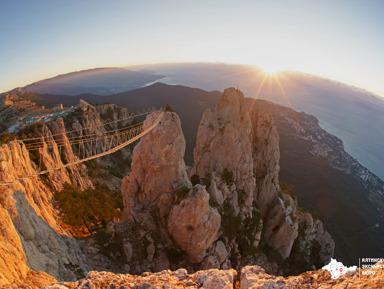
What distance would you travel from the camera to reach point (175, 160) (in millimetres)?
21812

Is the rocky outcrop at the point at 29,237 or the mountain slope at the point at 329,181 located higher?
the rocky outcrop at the point at 29,237

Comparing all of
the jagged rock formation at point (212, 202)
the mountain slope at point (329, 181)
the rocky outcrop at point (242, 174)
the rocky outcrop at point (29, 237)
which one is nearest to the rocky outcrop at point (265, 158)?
the rocky outcrop at point (242, 174)

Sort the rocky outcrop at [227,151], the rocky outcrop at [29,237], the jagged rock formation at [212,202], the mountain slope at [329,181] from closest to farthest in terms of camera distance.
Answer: the rocky outcrop at [29,237] < the jagged rock formation at [212,202] < the rocky outcrop at [227,151] < the mountain slope at [329,181]

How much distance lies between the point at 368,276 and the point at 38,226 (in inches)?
696

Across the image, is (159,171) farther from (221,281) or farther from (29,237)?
(221,281)

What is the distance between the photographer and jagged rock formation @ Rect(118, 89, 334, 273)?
19.2 metres

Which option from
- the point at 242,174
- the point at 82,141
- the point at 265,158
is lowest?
the point at 242,174

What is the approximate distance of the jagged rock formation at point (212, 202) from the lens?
63.0 feet

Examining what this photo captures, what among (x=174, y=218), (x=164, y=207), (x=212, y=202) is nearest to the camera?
(x=174, y=218)

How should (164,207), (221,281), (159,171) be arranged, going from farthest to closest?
(159,171), (164,207), (221,281)

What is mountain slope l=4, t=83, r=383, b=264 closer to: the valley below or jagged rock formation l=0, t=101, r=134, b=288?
the valley below

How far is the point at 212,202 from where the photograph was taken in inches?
882

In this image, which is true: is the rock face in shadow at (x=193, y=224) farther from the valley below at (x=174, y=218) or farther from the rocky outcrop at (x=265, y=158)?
the rocky outcrop at (x=265, y=158)

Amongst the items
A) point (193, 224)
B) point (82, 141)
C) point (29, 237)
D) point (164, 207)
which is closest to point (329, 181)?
point (193, 224)
